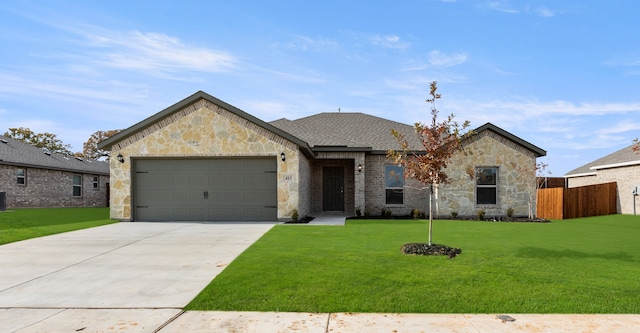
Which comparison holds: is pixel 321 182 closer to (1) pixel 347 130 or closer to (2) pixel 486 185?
(1) pixel 347 130

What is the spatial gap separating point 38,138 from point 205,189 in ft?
146

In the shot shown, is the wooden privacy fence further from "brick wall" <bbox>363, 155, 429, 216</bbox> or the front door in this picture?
the front door

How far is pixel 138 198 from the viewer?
1619 centimetres

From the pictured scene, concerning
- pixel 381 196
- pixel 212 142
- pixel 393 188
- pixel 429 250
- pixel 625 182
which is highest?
pixel 212 142

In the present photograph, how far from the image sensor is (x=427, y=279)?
20.1ft

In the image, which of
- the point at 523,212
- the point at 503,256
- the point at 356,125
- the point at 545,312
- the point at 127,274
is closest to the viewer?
the point at 545,312

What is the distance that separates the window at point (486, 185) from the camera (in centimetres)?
1830

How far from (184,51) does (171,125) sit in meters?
3.01

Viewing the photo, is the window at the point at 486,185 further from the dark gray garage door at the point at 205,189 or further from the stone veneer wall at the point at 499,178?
the dark gray garage door at the point at 205,189

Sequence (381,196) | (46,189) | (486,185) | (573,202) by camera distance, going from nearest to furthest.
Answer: (486,185) → (381,196) → (573,202) → (46,189)

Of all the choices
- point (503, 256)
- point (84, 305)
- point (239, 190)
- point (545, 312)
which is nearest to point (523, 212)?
point (503, 256)

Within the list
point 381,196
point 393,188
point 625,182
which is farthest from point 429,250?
point 625,182

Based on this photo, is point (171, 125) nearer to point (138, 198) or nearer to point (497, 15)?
point (138, 198)

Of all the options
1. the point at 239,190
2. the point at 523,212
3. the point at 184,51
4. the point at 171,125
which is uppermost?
the point at 184,51
